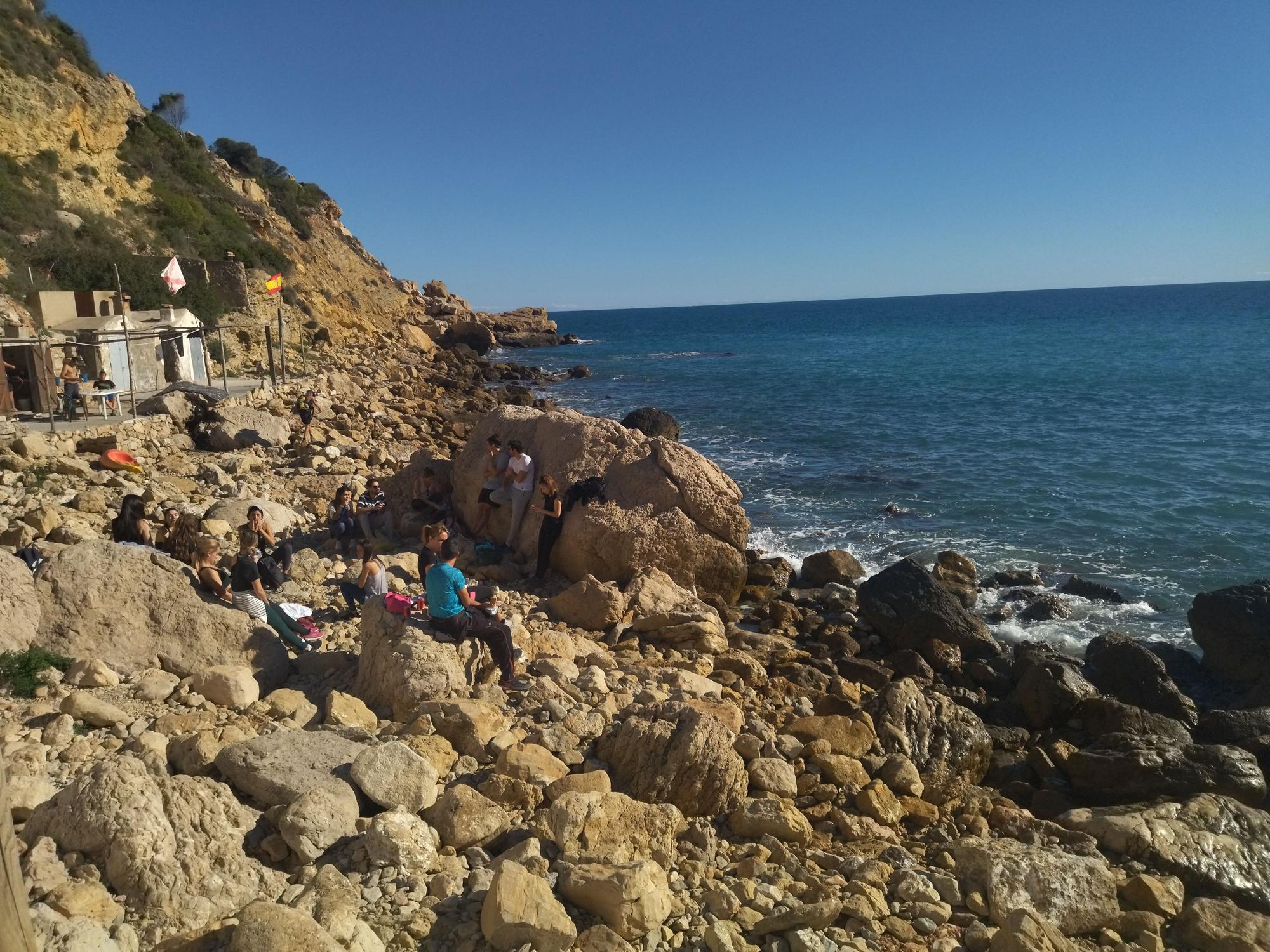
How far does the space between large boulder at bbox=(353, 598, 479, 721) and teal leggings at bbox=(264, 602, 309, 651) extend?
38.4 inches

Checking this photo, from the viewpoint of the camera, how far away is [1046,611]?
12.3 metres

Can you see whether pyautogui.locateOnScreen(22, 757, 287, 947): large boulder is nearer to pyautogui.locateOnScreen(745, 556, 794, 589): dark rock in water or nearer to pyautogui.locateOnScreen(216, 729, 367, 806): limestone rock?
pyautogui.locateOnScreen(216, 729, 367, 806): limestone rock

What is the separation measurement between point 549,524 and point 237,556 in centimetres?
382

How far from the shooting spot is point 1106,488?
1908 cm

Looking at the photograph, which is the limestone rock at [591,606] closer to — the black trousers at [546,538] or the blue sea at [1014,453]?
the black trousers at [546,538]

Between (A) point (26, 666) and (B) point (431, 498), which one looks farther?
(B) point (431, 498)

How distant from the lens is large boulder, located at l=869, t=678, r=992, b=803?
24.0 feet

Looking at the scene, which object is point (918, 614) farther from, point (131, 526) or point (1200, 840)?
point (131, 526)

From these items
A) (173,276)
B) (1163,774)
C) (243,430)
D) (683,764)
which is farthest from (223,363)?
(1163,774)

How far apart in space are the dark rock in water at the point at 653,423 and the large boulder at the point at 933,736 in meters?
16.3

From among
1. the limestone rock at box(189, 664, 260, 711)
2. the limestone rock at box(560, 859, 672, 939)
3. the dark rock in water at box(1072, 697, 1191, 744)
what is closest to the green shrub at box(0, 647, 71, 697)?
the limestone rock at box(189, 664, 260, 711)

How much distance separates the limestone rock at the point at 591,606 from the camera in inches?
380

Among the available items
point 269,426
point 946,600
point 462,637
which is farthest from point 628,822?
point 269,426

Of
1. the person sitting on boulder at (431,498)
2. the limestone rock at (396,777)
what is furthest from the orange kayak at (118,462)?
the limestone rock at (396,777)
